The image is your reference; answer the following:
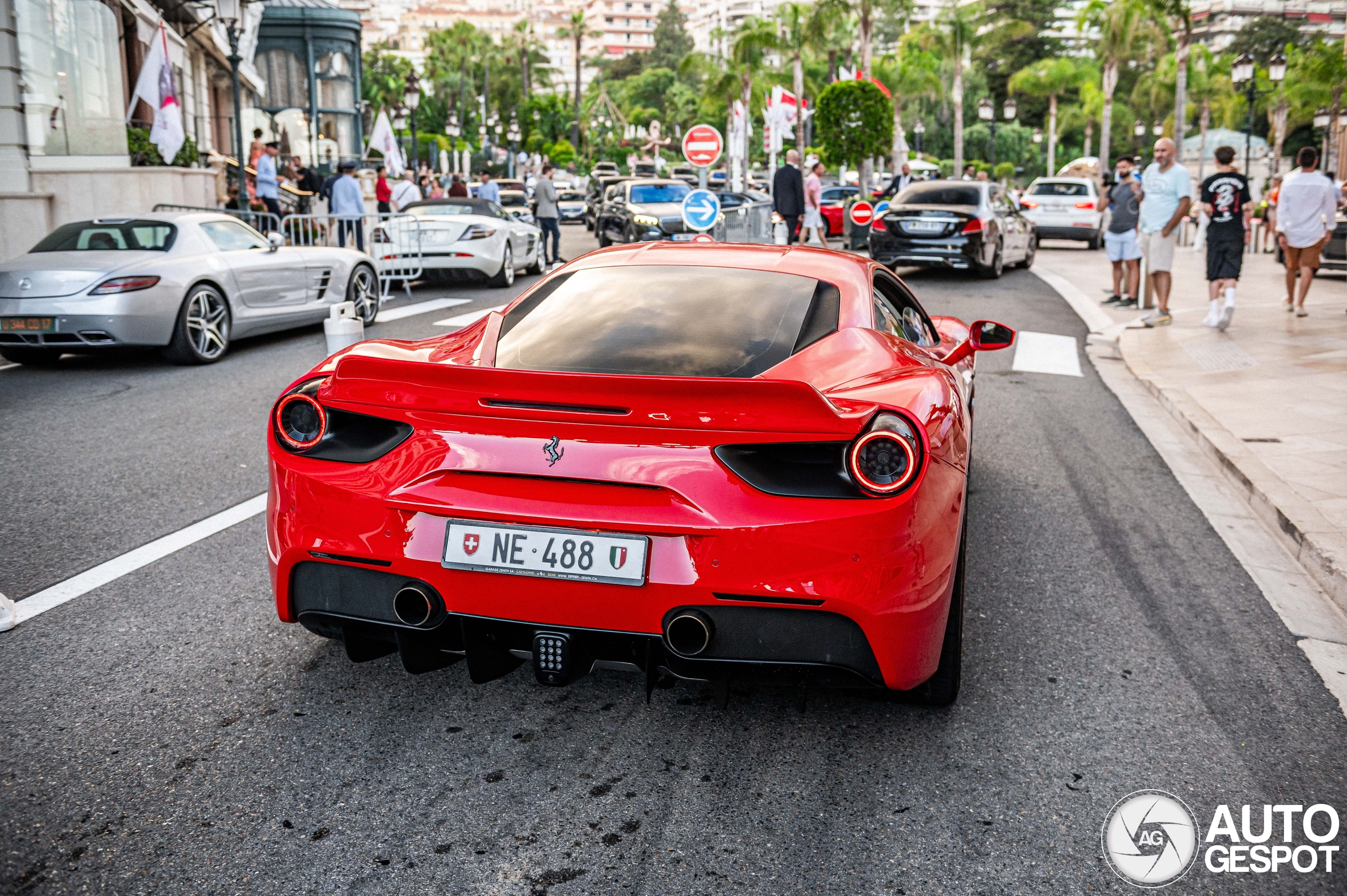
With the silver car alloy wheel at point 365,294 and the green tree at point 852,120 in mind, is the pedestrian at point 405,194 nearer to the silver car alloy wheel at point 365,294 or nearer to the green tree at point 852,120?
the silver car alloy wheel at point 365,294

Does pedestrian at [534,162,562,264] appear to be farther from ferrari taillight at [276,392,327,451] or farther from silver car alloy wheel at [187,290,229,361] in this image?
ferrari taillight at [276,392,327,451]

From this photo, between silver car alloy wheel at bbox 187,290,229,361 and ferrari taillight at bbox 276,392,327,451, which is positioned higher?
ferrari taillight at bbox 276,392,327,451

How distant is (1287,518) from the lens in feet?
18.3

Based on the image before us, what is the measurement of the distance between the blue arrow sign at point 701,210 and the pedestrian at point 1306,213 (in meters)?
7.26

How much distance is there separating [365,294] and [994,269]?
11.1 meters

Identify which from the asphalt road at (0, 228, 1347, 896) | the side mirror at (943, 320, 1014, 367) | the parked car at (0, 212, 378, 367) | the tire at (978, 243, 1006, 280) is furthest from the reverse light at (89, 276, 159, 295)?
the tire at (978, 243, 1006, 280)

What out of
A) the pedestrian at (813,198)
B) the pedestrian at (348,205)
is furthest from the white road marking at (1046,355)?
the pedestrian at (813,198)

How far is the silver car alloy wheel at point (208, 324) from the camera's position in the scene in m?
10.0

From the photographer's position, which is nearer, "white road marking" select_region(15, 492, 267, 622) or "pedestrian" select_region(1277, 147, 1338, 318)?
"white road marking" select_region(15, 492, 267, 622)

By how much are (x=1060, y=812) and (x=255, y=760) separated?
2108mm

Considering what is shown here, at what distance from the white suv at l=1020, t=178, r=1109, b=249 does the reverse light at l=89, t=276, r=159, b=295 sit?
23409 mm

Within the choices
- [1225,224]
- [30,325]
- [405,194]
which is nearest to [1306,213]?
[1225,224]

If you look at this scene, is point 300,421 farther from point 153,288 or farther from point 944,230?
point 944,230

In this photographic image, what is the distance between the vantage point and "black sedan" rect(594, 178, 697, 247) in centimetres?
2286
